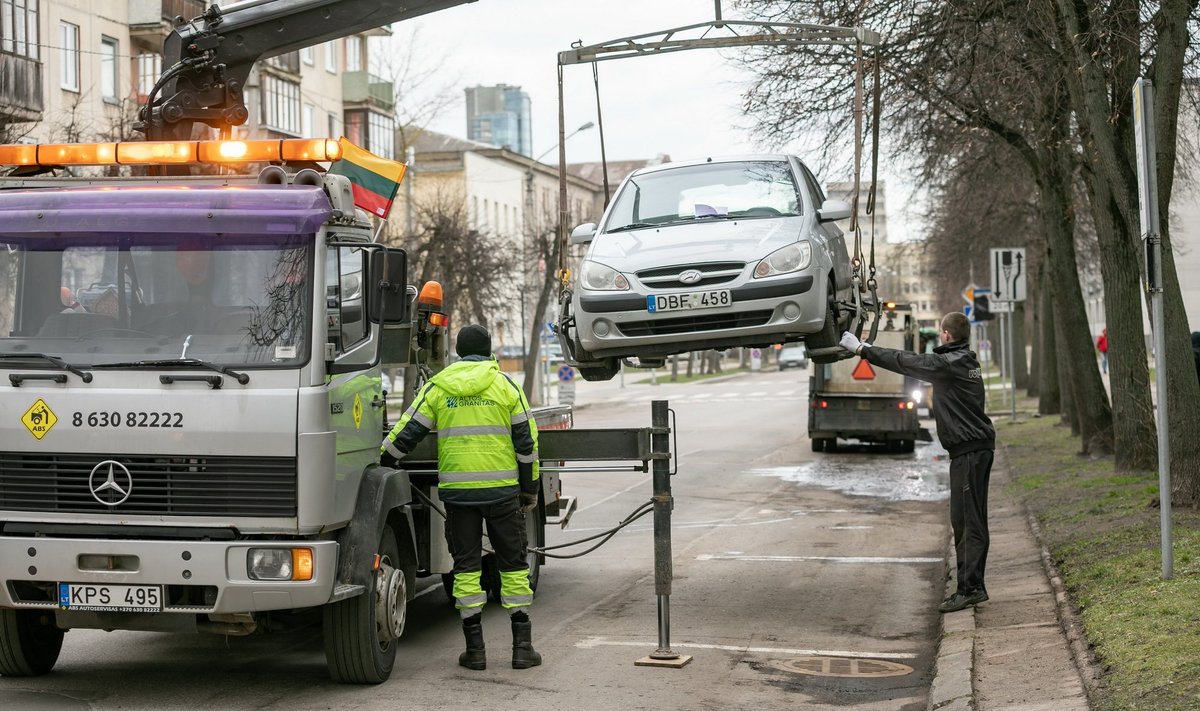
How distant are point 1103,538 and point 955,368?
8.68 ft

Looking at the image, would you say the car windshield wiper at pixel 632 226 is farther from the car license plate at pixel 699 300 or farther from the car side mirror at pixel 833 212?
the car side mirror at pixel 833 212

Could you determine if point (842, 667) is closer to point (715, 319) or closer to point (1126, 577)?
point (1126, 577)

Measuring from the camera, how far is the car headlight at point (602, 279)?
9859 mm

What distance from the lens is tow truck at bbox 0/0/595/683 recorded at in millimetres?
7191

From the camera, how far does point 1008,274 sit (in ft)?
86.9

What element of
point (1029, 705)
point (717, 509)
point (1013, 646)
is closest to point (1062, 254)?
point (717, 509)

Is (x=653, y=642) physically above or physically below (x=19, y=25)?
below

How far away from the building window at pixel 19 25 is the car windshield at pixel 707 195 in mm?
20791

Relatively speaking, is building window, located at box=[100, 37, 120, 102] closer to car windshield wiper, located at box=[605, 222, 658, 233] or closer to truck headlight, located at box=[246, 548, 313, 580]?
car windshield wiper, located at box=[605, 222, 658, 233]

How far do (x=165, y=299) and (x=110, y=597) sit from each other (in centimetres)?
150

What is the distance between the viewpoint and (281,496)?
721 cm

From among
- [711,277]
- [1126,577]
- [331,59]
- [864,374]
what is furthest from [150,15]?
[1126,577]

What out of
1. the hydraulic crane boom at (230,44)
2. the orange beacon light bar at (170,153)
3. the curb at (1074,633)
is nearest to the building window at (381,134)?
the hydraulic crane boom at (230,44)

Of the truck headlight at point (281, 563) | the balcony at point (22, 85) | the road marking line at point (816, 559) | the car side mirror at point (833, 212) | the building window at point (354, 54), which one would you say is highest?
the building window at point (354, 54)
